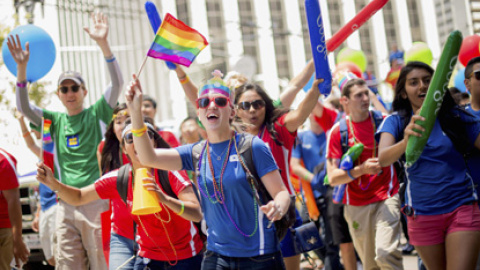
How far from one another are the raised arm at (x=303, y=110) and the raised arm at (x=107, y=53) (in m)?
2.26

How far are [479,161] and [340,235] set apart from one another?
3.07 meters

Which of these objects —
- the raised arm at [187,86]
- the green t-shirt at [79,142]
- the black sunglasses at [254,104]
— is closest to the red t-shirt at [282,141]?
the black sunglasses at [254,104]

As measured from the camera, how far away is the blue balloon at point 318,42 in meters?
5.71

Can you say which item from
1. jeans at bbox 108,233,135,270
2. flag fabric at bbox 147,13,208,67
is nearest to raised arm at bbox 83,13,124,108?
flag fabric at bbox 147,13,208,67

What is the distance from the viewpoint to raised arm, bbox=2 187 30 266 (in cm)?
717

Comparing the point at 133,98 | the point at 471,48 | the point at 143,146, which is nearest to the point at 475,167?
the point at 143,146

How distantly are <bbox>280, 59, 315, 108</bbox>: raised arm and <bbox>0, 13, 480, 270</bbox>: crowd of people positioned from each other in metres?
0.01

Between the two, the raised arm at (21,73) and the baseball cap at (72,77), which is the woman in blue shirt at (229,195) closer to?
the baseball cap at (72,77)

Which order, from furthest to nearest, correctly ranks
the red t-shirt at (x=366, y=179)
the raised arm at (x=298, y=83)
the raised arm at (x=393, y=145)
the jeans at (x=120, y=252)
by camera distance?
the red t-shirt at (x=366, y=179) < the raised arm at (x=298, y=83) < the jeans at (x=120, y=252) < the raised arm at (x=393, y=145)

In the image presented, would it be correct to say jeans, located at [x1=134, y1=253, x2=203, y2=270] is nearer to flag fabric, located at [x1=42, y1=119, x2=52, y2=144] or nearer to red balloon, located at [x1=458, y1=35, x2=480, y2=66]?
flag fabric, located at [x1=42, y1=119, x2=52, y2=144]

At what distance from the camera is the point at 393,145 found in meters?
5.56

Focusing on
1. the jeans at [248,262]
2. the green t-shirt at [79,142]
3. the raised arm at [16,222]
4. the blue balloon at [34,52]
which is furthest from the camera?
the blue balloon at [34,52]

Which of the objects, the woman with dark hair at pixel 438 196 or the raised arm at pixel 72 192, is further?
the raised arm at pixel 72 192

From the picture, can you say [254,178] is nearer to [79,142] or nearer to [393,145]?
[393,145]
